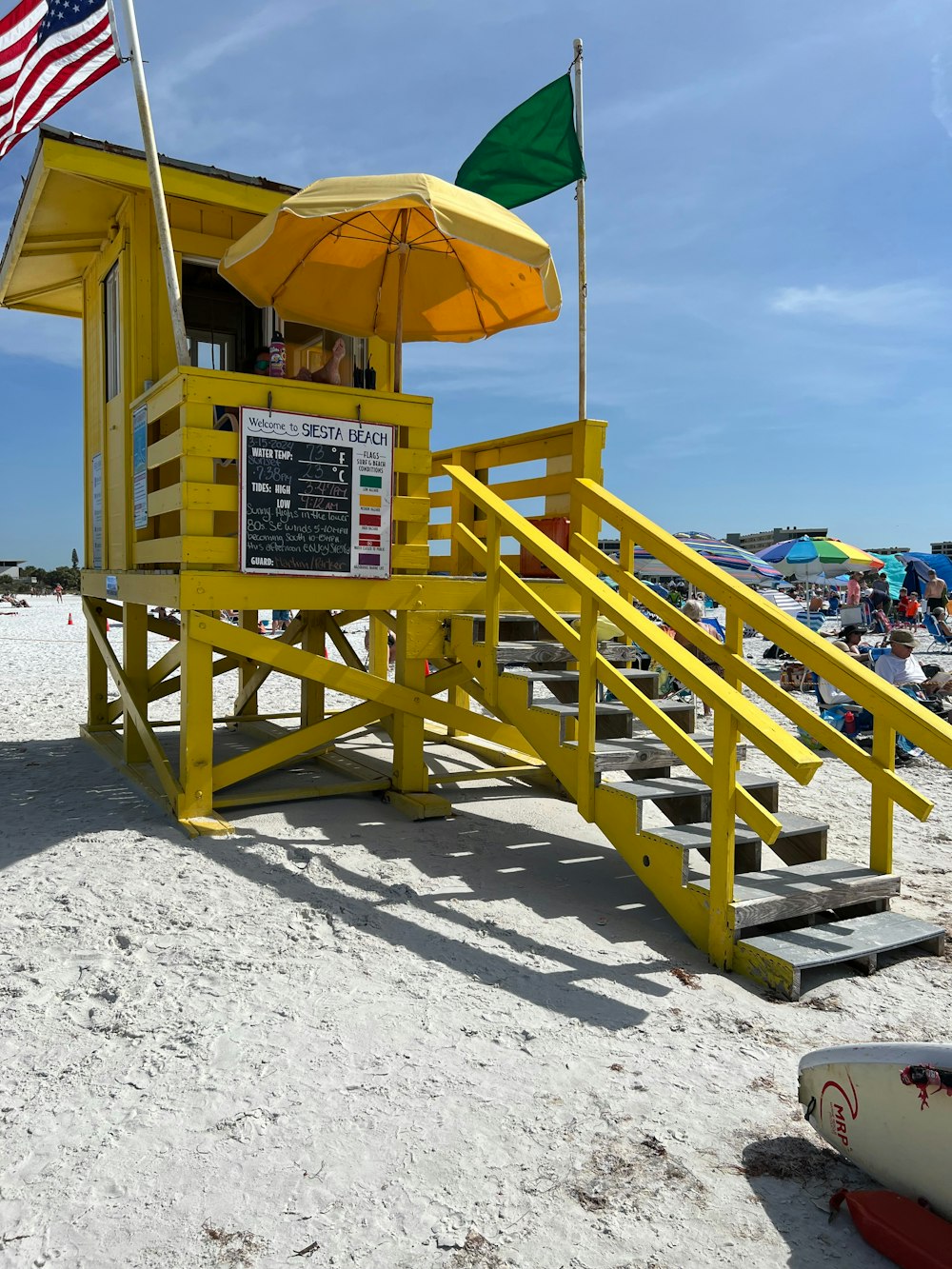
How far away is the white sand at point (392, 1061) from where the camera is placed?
7.84 ft

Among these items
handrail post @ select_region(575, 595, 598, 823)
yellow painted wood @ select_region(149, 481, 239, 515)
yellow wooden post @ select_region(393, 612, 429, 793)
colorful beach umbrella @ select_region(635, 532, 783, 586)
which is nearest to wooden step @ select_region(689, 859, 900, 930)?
handrail post @ select_region(575, 595, 598, 823)

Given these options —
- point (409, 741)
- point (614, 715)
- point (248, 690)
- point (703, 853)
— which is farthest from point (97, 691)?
point (703, 853)

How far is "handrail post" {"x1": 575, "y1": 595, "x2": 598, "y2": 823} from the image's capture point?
15.3ft

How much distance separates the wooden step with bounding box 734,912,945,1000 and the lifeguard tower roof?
6250 millimetres

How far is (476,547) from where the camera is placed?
610cm

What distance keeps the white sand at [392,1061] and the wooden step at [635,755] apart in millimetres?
663

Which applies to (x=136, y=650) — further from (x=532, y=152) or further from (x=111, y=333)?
(x=532, y=152)

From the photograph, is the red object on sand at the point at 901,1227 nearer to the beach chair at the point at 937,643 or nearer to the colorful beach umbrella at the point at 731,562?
the colorful beach umbrella at the point at 731,562

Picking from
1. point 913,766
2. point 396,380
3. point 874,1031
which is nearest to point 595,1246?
point 874,1031

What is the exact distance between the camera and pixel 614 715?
5.47 metres

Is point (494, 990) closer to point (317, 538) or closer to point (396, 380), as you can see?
point (317, 538)

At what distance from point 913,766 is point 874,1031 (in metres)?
6.01

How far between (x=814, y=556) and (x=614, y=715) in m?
22.1

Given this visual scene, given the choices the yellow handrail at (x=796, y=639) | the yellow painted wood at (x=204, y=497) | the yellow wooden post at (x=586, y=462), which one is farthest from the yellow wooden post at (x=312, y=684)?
the yellow handrail at (x=796, y=639)
